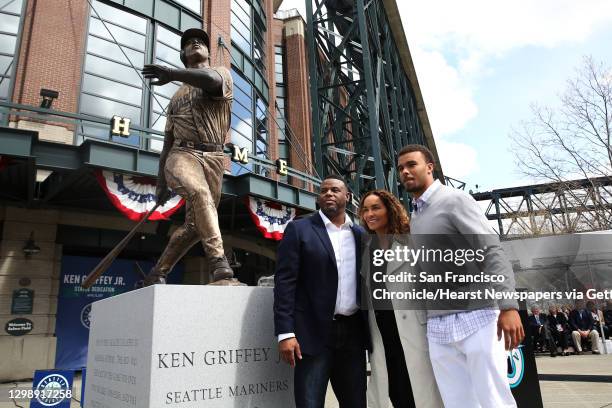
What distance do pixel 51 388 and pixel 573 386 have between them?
859cm

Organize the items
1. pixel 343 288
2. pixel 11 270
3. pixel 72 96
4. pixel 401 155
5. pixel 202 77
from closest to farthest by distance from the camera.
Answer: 1. pixel 401 155
2. pixel 343 288
3. pixel 202 77
4. pixel 11 270
5. pixel 72 96

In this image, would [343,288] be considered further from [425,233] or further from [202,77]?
[202,77]

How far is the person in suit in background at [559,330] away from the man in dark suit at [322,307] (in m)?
12.5

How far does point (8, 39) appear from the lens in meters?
12.2

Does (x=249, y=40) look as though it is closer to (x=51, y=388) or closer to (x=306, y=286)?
(x=51, y=388)

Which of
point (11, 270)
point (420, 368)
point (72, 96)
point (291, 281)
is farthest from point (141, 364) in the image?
point (72, 96)

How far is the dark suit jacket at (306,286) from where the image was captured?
2904mm

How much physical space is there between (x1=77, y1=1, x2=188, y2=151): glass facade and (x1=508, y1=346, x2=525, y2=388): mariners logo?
1070 cm

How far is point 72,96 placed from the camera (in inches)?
488

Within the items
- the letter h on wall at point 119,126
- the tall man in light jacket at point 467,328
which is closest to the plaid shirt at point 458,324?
the tall man in light jacket at point 467,328

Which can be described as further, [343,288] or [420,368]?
[343,288]

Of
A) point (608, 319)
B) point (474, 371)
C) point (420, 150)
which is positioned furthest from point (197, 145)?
point (608, 319)

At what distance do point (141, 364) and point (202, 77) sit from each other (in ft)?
7.61

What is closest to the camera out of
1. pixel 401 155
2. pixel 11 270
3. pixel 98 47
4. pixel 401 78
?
pixel 401 155
